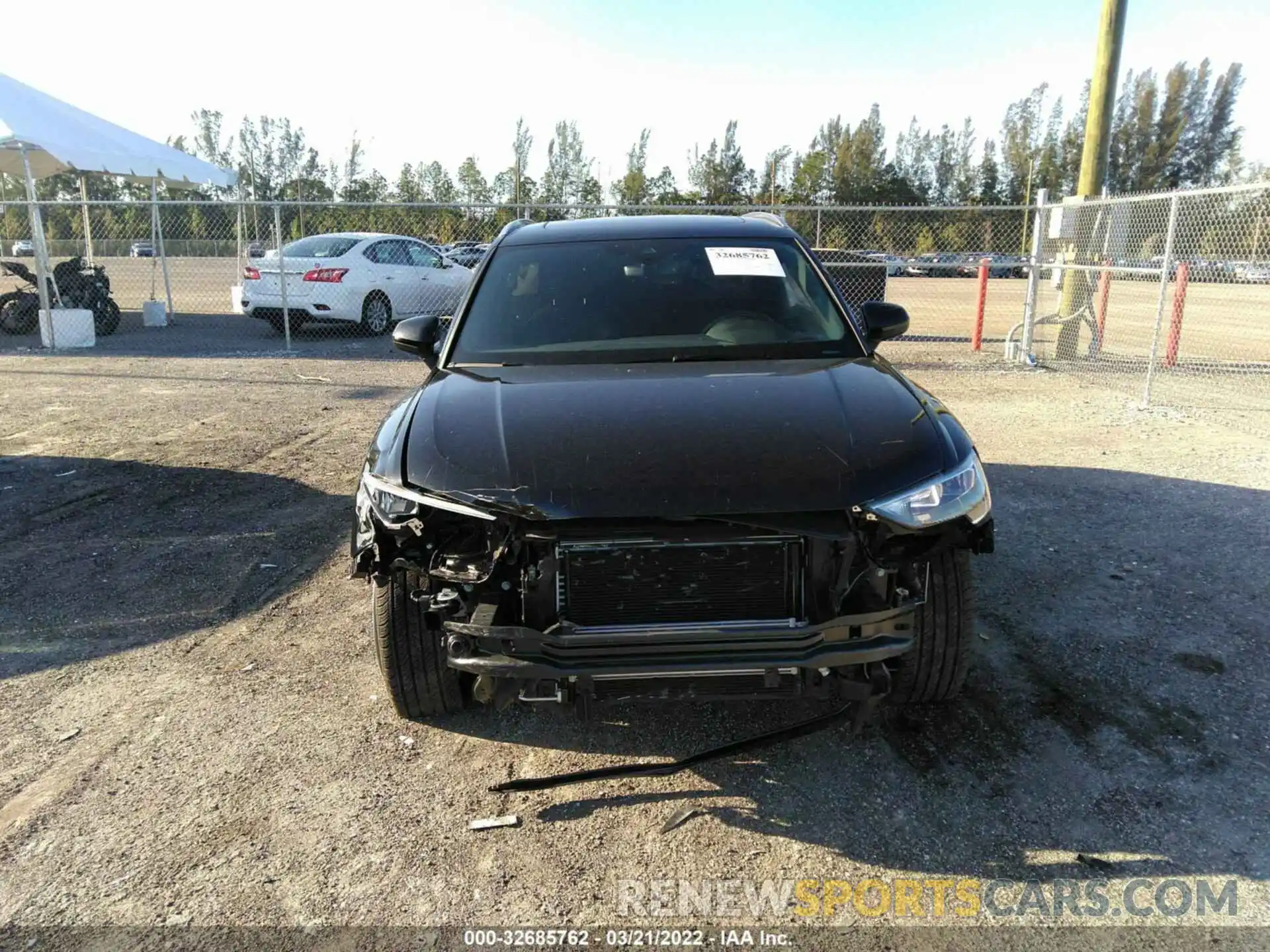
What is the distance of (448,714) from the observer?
3322 mm

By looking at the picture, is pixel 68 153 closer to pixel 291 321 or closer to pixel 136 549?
pixel 291 321

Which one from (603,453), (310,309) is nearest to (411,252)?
(310,309)

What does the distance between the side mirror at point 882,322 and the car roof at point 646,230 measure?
0.61 meters

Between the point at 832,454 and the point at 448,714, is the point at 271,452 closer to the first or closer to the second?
the point at 448,714

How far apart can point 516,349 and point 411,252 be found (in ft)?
37.8

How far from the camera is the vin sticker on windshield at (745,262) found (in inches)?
161

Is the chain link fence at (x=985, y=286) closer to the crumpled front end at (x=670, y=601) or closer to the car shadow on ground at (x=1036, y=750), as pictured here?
the car shadow on ground at (x=1036, y=750)

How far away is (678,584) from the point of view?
2.59 meters

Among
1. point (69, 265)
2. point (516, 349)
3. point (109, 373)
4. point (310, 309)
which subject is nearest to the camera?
point (516, 349)

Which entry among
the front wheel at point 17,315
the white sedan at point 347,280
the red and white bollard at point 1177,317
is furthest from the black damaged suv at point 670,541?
the front wheel at point 17,315

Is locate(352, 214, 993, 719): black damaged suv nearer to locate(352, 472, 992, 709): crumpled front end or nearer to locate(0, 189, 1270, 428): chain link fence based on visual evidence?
locate(352, 472, 992, 709): crumpled front end

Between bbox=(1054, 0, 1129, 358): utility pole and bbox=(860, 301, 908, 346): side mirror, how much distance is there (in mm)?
8407

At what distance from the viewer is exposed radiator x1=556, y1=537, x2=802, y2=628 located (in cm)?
257

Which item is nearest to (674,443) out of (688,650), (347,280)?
(688,650)
